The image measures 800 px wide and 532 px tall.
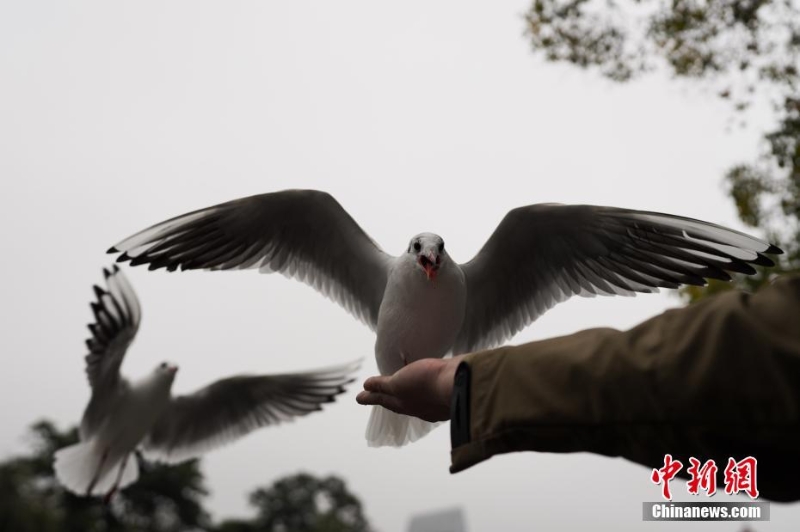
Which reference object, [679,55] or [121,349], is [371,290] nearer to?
[121,349]

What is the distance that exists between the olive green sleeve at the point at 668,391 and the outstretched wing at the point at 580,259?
696mm

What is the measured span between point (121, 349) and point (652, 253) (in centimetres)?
223

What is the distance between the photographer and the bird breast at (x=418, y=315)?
1.33 m

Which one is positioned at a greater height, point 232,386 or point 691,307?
point 232,386

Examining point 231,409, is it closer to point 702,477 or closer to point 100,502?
point 702,477

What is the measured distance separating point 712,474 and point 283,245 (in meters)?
1.20

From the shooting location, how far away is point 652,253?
4.75ft

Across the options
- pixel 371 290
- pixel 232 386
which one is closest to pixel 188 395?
pixel 232 386

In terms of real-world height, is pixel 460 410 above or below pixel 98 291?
below

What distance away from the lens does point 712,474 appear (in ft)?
2.40

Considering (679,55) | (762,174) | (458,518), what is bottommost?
(458,518)

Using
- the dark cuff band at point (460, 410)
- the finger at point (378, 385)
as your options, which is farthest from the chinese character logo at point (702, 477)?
the finger at point (378, 385)

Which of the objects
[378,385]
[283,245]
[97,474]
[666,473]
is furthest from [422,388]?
Result: [97,474]

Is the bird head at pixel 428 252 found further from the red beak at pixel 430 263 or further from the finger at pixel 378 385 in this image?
→ the finger at pixel 378 385
